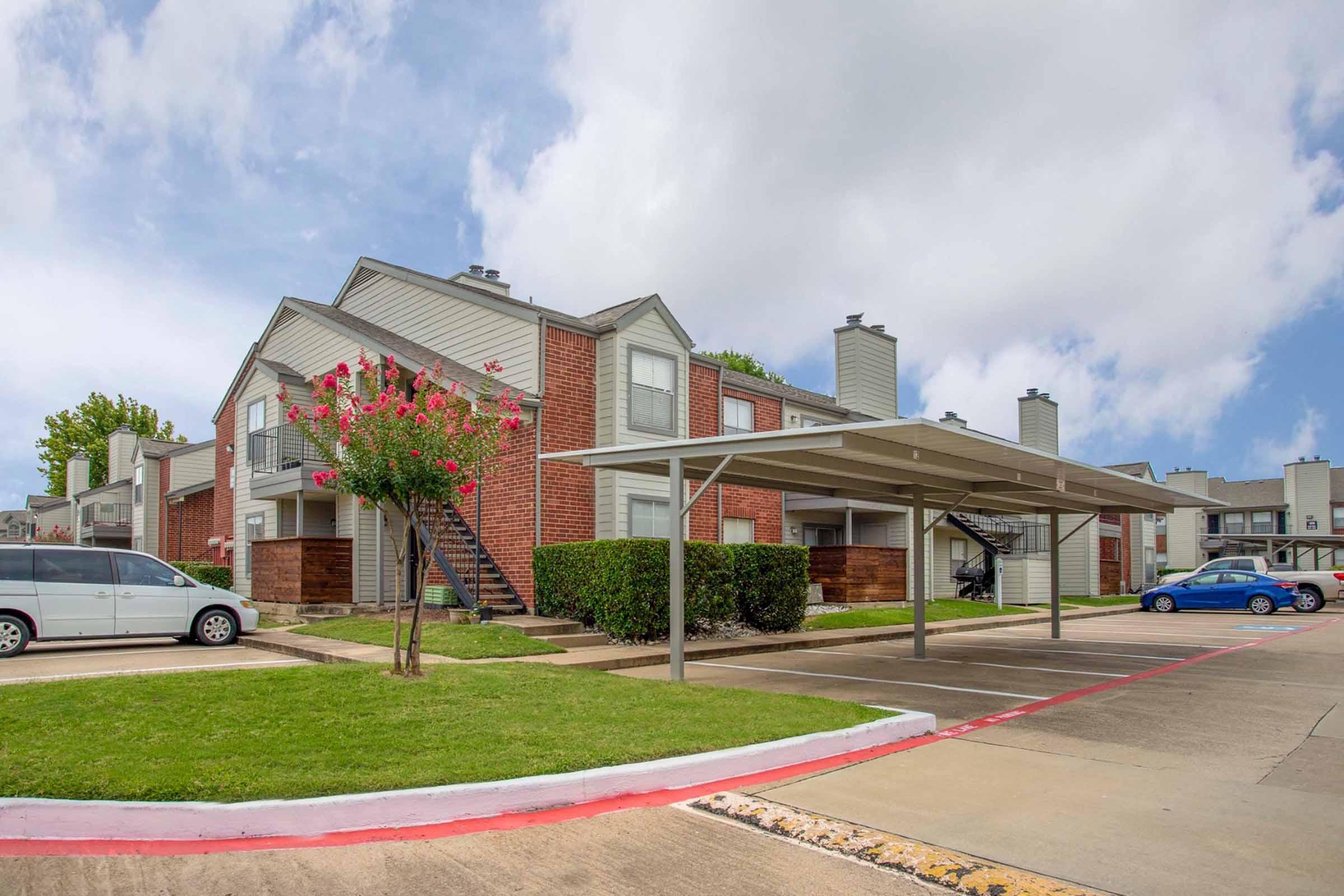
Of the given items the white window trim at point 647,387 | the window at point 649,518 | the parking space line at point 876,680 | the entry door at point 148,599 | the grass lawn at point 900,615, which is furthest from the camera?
the grass lawn at point 900,615

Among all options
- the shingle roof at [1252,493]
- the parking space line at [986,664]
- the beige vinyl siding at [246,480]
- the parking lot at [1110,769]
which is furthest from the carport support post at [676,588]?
the shingle roof at [1252,493]

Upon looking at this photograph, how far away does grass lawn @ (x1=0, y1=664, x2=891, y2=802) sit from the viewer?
5891mm

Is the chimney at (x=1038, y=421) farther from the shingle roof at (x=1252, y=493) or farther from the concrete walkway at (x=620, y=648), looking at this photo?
the shingle roof at (x=1252, y=493)

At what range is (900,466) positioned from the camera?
513 inches

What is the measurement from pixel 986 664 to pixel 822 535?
45.5 ft

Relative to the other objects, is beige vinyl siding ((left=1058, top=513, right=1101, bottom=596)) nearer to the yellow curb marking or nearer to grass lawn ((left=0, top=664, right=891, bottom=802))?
grass lawn ((left=0, top=664, right=891, bottom=802))

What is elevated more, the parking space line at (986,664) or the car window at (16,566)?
the car window at (16,566)

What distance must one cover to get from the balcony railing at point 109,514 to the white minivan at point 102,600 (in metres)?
30.6

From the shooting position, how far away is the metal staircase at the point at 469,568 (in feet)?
54.7

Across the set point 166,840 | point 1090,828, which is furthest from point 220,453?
point 1090,828

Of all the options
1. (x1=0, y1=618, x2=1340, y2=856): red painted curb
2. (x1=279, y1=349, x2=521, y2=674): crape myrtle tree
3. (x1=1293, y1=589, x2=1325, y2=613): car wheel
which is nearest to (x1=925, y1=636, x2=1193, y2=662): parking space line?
(x1=0, y1=618, x2=1340, y2=856): red painted curb

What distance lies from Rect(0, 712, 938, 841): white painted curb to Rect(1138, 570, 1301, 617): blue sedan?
28492mm

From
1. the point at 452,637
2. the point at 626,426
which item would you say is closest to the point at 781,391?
the point at 626,426

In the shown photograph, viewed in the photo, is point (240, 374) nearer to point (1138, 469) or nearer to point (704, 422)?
point (704, 422)
